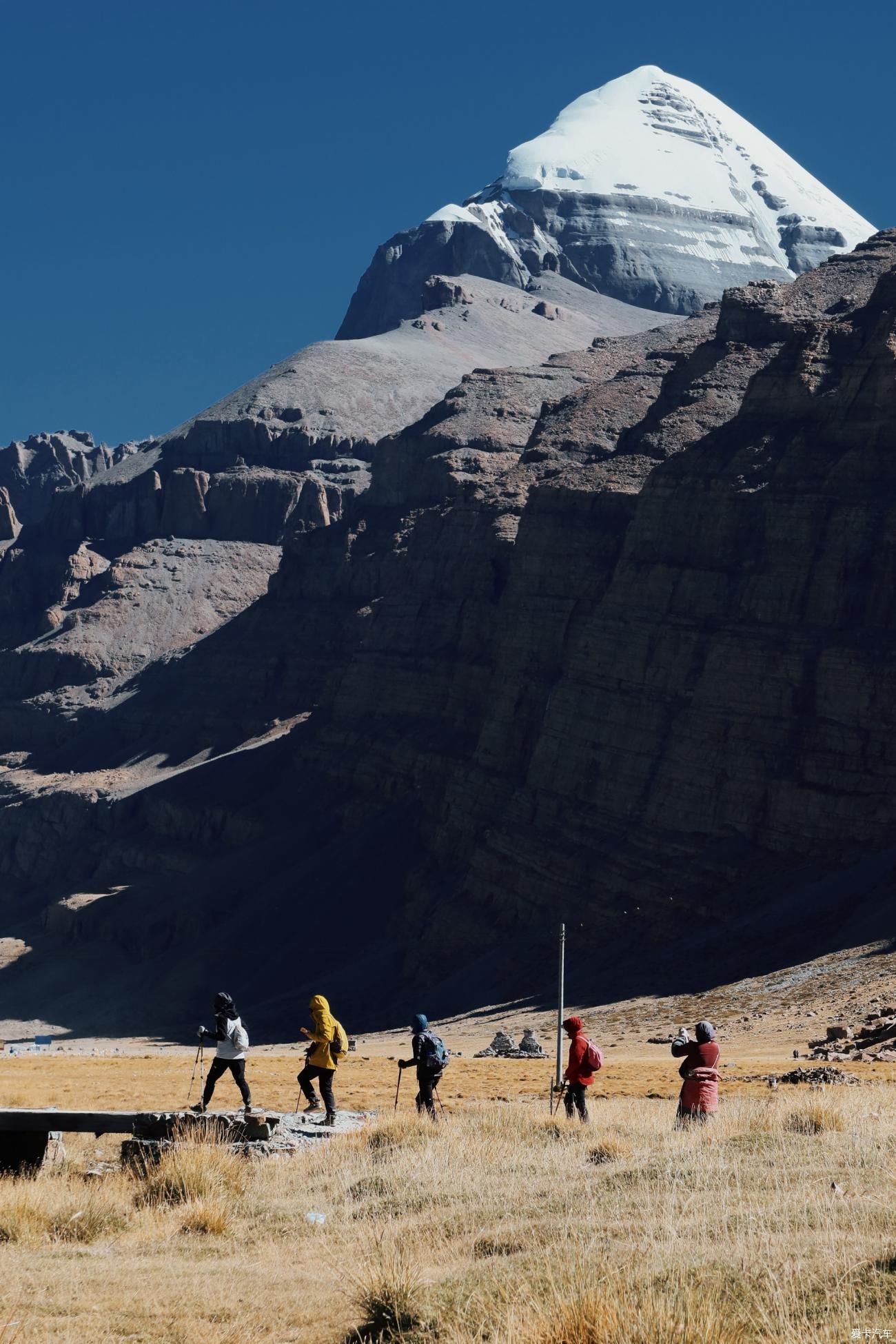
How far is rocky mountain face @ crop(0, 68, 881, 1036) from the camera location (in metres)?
73.8

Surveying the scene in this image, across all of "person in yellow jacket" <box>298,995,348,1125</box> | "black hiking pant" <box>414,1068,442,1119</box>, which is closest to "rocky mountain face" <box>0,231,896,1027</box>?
"black hiking pant" <box>414,1068,442,1119</box>

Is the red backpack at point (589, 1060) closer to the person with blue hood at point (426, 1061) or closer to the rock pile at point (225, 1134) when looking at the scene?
the person with blue hood at point (426, 1061)

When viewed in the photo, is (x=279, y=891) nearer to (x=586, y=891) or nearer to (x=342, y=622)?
(x=586, y=891)

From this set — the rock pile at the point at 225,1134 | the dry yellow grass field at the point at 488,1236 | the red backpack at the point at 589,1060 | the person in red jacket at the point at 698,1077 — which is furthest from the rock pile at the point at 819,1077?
the rock pile at the point at 225,1134

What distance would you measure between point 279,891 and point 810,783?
39520mm

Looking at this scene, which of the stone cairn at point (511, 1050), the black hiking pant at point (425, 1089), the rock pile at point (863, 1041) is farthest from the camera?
the stone cairn at point (511, 1050)

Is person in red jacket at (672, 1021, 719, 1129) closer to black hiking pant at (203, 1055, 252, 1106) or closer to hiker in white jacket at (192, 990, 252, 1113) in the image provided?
black hiking pant at (203, 1055, 252, 1106)

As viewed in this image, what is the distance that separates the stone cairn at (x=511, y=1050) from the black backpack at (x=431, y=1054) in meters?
23.2

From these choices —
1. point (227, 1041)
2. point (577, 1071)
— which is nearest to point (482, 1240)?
point (577, 1071)

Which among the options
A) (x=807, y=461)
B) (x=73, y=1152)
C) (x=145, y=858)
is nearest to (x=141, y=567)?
(x=145, y=858)

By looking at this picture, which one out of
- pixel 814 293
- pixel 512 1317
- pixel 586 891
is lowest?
pixel 512 1317

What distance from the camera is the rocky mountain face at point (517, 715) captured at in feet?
242

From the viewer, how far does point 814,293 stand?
4208 inches

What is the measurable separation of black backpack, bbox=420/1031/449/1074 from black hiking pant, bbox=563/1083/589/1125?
150cm
